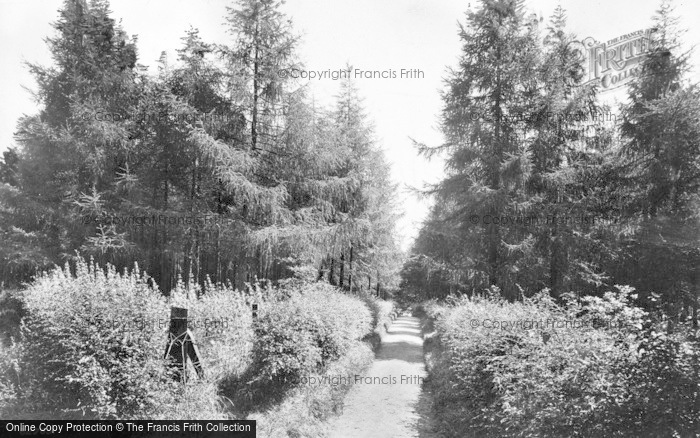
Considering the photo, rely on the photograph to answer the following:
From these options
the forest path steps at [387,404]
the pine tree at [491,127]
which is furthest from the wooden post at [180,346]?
the pine tree at [491,127]

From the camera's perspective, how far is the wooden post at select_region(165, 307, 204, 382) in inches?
229

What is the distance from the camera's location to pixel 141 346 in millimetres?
5391

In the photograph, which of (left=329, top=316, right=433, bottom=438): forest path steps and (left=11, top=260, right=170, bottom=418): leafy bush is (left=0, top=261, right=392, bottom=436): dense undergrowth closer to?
(left=11, top=260, right=170, bottom=418): leafy bush

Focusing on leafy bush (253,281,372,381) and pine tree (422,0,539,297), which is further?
pine tree (422,0,539,297)

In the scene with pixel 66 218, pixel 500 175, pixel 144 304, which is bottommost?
pixel 144 304

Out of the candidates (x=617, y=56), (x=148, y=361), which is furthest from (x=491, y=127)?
(x=148, y=361)

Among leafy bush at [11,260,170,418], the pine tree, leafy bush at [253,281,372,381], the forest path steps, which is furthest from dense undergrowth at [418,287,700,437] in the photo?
the pine tree

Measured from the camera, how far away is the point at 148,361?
5.23 m

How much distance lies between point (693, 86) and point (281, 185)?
13869 millimetres

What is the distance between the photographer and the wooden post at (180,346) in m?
5.82

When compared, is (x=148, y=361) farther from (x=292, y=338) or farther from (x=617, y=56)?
(x=617, y=56)

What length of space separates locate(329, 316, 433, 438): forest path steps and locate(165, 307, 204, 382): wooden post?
2.79m

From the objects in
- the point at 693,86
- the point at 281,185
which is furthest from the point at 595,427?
the point at 693,86

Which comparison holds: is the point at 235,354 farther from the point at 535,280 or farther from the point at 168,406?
the point at 535,280
